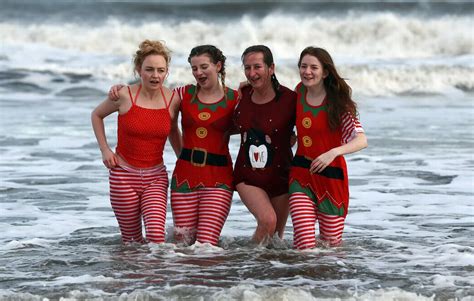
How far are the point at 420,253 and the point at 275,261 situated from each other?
1150mm

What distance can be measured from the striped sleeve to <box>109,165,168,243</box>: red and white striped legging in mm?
1354

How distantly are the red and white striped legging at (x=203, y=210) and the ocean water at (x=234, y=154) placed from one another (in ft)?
0.49

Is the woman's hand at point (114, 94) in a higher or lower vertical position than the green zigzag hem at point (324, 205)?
higher

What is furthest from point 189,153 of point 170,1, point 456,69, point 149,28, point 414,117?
point 170,1

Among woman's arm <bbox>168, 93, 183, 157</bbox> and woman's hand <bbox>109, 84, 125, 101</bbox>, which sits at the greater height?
woman's hand <bbox>109, 84, 125, 101</bbox>

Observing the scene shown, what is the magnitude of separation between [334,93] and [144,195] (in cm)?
154

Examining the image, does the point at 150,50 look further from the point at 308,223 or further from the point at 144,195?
the point at 308,223

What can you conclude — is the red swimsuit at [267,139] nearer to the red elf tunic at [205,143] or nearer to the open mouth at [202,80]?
the red elf tunic at [205,143]

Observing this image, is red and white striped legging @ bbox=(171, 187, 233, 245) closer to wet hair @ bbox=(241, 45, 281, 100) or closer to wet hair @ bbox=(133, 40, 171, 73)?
wet hair @ bbox=(241, 45, 281, 100)

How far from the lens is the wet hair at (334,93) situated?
22.4 ft

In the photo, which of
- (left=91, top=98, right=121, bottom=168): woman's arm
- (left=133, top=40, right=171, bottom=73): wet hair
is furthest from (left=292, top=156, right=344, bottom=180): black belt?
(left=91, top=98, right=121, bottom=168): woman's arm

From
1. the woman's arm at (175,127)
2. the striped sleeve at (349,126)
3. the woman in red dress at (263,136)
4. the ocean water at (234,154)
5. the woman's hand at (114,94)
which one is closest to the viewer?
the ocean water at (234,154)

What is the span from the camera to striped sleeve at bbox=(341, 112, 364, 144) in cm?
681

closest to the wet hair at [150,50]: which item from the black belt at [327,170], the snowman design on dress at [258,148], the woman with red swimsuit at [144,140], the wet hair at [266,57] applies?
the woman with red swimsuit at [144,140]
